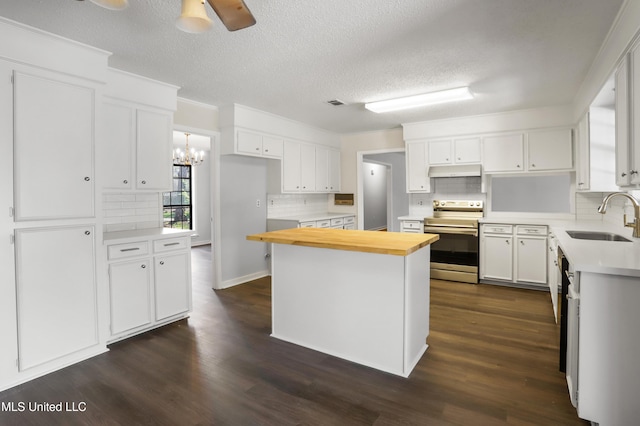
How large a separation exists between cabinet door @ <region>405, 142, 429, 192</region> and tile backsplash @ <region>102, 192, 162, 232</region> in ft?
12.3

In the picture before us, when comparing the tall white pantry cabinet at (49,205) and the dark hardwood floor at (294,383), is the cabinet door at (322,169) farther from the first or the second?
the tall white pantry cabinet at (49,205)

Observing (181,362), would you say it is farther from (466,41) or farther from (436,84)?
(436,84)

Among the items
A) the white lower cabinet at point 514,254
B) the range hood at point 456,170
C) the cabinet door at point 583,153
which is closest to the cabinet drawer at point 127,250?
the range hood at point 456,170

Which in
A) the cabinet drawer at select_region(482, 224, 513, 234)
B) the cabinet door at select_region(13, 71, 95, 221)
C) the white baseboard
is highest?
the cabinet door at select_region(13, 71, 95, 221)

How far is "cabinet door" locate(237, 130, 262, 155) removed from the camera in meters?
4.61

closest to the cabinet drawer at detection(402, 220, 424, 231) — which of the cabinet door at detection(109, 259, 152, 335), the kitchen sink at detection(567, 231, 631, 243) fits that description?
the kitchen sink at detection(567, 231, 631, 243)

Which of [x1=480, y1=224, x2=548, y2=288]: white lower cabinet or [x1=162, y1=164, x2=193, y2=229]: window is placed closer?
[x1=480, y1=224, x2=548, y2=288]: white lower cabinet

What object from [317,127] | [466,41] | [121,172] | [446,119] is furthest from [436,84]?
[121,172]

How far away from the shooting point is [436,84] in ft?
12.1

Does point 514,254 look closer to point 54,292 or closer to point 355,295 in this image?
point 355,295

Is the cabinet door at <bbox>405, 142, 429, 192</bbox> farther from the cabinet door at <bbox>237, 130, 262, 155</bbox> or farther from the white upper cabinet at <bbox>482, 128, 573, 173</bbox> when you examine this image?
the cabinet door at <bbox>237, 130, 262, 155</bbox>

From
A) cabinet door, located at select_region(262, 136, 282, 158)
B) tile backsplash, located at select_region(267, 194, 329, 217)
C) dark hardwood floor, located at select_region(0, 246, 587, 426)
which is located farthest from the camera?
tile backsplash, located at select_region(267, 194, 329, 217)

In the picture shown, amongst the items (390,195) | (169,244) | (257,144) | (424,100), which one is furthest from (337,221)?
(169,244)

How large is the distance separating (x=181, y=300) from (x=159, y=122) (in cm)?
187
